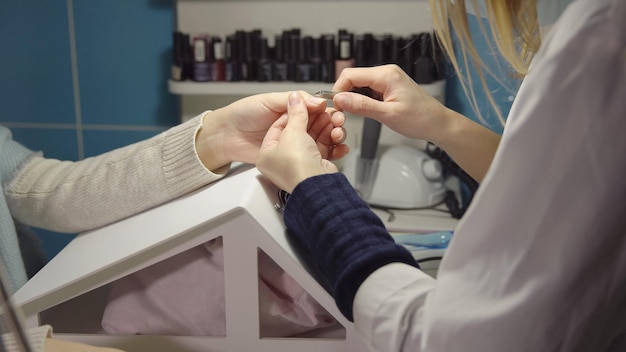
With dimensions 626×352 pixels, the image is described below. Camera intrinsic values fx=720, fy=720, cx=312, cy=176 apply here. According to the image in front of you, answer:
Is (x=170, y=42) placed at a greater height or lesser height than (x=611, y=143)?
lesser

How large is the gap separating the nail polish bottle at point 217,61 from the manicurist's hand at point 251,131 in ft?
1.95

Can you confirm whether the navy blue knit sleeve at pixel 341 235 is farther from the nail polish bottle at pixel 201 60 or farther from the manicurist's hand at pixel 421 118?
the nail polish bottle at pixel 201 60

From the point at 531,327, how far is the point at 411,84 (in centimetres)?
42

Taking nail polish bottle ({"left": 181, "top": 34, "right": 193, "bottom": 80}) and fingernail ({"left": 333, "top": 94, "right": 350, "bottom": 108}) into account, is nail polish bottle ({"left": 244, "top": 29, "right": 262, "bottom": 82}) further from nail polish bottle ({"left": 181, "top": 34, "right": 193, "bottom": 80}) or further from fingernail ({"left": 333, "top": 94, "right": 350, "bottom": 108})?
fingernail ({"left": 333, "top": 94, "right": 350, "bottom": 108})

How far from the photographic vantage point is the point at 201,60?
4.52 ft

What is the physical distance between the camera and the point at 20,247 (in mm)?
899

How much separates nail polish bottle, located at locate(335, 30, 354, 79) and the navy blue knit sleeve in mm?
790

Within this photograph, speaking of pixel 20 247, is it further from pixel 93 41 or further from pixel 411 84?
pixel 93 41

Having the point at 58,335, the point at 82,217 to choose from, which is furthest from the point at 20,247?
the point at 58,335

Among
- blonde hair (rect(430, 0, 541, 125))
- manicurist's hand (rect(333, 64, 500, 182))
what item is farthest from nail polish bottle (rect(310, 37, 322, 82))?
blonde hair (rect(430, 0, 541, 125))

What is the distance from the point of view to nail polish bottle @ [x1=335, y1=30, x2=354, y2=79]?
1.34 meters

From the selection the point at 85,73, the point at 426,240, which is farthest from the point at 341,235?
the point at 85,73

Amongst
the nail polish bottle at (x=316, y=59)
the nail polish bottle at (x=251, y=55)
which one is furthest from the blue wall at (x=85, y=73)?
the nail polish bottle at (x=316, y=59)

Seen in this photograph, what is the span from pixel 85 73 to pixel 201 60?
0.30 metres
